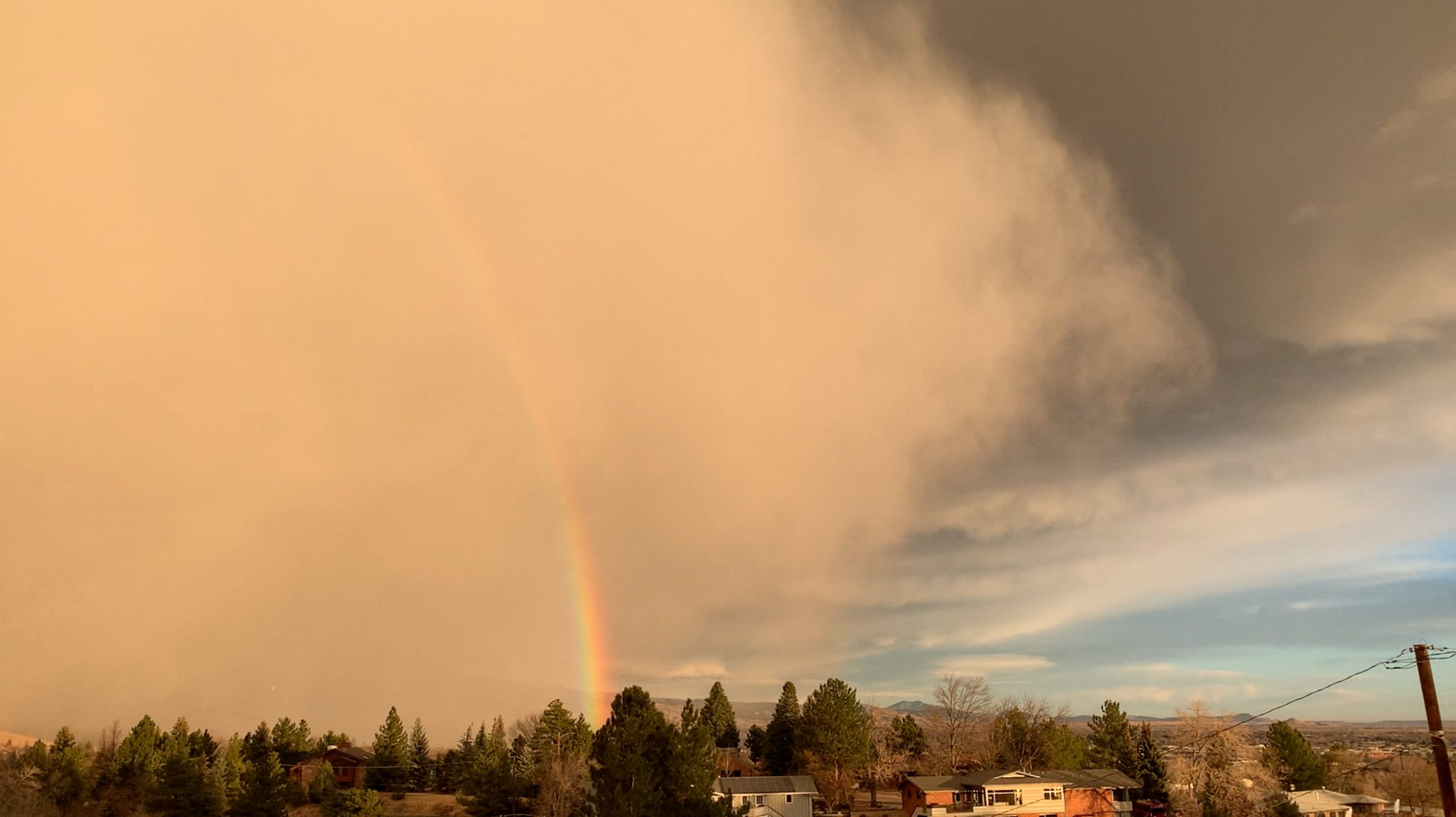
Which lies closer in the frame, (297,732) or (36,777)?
(36,777)

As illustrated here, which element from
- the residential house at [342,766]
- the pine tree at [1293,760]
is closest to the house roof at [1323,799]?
the pine tree at [1293,760]

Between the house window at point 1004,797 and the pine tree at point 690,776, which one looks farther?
the house window at point 1004,797

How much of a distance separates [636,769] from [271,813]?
139ft

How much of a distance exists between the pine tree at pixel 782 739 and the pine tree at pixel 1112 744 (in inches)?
1410

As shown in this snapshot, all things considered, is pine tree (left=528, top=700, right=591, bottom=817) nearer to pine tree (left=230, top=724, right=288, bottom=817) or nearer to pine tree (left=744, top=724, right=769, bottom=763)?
pine tree (left=230, top=724, right=288, bottom=817)

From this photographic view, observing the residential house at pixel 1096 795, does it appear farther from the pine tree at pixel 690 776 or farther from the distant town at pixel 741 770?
the pine tree at pixel 690 776

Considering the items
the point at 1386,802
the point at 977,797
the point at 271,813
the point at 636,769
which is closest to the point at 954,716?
the point at 977,797

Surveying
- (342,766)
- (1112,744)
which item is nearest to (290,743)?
(342,766)

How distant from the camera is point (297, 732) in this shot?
361 feet

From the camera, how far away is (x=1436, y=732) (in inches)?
952

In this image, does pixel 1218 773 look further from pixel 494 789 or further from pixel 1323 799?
pixel 494 789

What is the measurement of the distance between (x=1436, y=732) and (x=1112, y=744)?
3383 inches

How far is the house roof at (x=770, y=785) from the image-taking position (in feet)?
282

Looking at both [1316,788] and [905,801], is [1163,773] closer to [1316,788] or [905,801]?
[1316,788]
